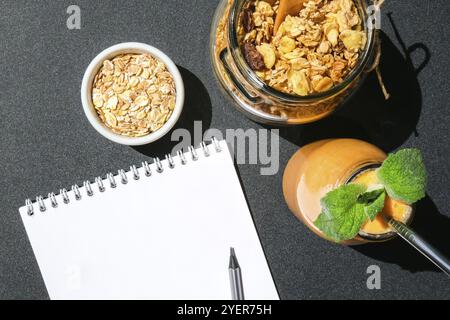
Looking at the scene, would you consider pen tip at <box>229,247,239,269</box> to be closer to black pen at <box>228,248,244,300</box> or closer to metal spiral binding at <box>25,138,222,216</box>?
black pen at <box>228,248,244,300</box>

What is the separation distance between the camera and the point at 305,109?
0.73m

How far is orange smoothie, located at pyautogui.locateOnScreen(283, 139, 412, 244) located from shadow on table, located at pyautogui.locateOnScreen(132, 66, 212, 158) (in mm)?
153

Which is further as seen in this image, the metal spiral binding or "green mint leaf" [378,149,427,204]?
the metal spiral binding

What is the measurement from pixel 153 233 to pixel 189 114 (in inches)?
7.2

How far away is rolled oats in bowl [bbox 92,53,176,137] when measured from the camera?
31.0 inches

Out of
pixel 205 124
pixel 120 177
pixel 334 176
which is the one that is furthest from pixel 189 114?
pixel 334 176

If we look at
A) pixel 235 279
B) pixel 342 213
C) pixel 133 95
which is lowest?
pixel 235 279

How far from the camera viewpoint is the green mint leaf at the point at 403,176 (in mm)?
638

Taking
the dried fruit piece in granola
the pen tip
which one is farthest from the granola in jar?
the pen tip

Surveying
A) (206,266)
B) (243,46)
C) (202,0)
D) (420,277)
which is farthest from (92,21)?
(420,277)

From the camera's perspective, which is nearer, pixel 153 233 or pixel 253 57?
pixel 253 57

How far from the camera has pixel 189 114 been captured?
833mm

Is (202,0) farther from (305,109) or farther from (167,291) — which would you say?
(167,291)

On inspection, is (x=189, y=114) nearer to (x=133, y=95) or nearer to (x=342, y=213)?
(x=133, y=95)
